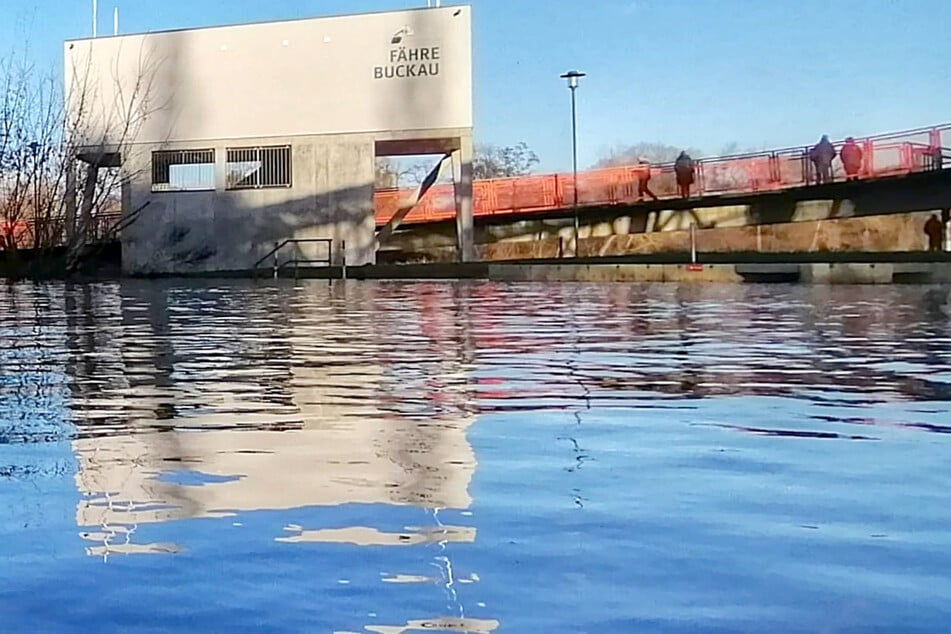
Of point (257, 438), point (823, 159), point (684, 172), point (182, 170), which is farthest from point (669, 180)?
point (257, 438)

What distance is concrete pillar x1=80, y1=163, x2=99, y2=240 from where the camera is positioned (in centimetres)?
3044

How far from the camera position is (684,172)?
32438 mm

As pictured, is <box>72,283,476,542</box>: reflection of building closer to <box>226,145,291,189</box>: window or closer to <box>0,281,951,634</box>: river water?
<box>0,281,951,634</box>: river water

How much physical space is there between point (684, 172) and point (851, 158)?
4340 mm

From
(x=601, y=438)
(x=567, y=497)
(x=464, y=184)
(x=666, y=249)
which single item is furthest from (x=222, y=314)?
(x=666, y=249)

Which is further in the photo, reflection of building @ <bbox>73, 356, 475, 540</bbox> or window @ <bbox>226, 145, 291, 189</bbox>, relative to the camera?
window @ <bbox>226, 145, 291, 189</bbox>

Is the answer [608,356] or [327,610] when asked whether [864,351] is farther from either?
[327,610]

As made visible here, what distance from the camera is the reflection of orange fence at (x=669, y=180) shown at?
29.0 meters

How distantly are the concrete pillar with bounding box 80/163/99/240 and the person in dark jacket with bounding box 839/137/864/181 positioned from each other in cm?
1782

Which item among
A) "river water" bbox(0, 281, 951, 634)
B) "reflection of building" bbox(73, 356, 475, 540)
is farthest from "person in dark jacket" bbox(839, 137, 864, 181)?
"reflection of building" bbox(73, 356, 475, 540)

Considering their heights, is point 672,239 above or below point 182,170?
below

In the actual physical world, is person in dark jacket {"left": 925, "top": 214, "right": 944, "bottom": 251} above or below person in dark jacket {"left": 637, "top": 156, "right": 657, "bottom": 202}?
below

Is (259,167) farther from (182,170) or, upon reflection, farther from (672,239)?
(672,239)

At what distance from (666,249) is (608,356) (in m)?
27.8
